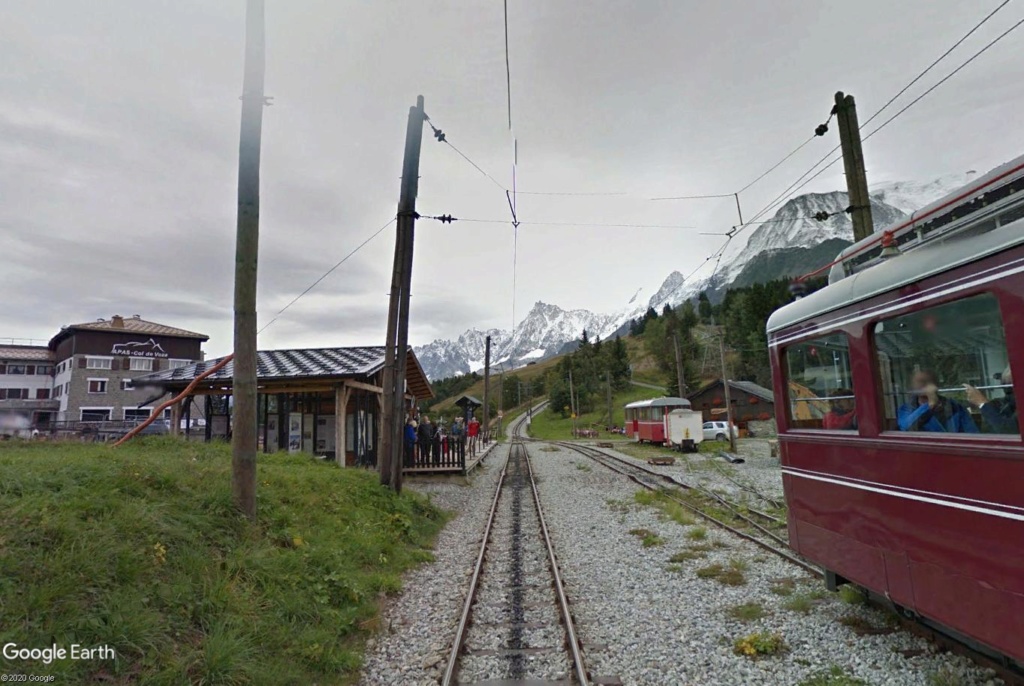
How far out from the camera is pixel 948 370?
384cm

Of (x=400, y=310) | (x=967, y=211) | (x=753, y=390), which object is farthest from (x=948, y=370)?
(x=753, y=390)

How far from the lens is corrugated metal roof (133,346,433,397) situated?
15133 mm

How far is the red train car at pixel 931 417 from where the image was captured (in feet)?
10.9

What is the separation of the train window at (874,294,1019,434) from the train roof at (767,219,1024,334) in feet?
0.83

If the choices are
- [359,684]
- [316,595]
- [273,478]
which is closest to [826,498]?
[359,684]

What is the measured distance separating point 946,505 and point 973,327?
116 centimetres

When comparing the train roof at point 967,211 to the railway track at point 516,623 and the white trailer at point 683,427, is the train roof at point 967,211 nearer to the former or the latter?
the railway track at point 516,623

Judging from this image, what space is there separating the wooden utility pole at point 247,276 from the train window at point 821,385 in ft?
19.4

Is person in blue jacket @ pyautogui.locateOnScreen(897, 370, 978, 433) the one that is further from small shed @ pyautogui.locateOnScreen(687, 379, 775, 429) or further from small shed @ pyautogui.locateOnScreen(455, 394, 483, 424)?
small shed @ pyautogui.locateOnScreen(687, 379, 775, 429)

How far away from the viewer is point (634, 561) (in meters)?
8.16

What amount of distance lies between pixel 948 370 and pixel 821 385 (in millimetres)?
1470

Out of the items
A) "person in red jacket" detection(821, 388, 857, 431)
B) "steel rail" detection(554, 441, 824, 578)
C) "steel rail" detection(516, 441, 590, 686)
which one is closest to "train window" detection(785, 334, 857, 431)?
"person in red jacket" detection(821, 388, 857, 431)

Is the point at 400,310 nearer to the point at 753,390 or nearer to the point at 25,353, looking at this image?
the point at 753,390

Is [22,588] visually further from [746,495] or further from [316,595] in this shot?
[746,495]
